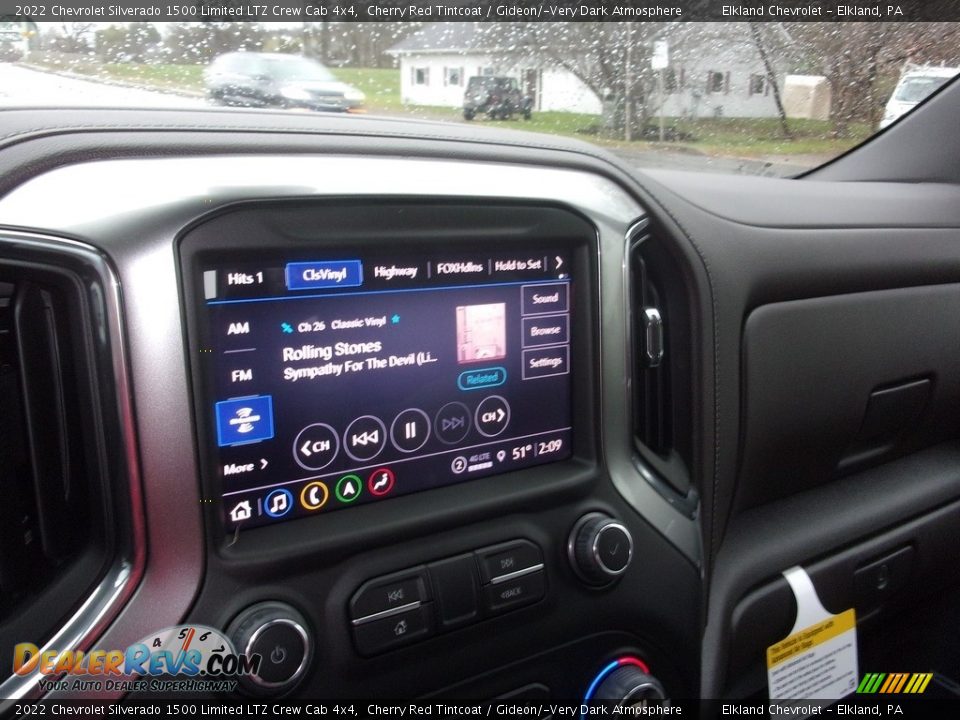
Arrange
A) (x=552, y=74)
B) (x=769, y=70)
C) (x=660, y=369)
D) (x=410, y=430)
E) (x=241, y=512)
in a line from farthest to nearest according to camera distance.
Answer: (x=769, y=70), (x=552, y=74), (x=660, y=369), (x=410, y=430), (x=241, y=512)

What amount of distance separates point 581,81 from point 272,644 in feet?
4.04

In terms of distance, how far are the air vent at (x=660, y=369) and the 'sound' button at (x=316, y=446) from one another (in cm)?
53

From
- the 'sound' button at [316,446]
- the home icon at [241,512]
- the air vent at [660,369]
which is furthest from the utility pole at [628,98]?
the home icon at [241,512]

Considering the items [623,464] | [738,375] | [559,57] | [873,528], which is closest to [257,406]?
[623,464]

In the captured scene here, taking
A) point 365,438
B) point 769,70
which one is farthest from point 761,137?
point 365,438

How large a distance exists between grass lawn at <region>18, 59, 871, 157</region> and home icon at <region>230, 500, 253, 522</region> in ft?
2.00

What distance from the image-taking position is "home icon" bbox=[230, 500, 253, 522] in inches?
41.9

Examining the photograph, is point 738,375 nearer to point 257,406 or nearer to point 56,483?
point 257,406

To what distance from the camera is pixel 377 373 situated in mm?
1154

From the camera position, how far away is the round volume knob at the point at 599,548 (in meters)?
1.30

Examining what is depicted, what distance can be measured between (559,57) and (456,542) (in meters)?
0.99

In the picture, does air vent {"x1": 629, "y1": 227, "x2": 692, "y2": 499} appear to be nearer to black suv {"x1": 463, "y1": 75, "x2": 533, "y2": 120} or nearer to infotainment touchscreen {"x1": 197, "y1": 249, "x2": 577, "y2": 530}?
infotainment touchscreen {"x1": 197, "y1": 249, "x2": 577, "y2": 530}

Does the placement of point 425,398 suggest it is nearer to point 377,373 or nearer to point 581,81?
point 377,373

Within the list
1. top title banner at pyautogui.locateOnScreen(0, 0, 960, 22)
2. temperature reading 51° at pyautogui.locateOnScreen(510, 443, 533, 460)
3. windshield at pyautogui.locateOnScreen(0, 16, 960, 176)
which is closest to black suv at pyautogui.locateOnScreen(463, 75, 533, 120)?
windshield at pyautogui.locateOnScreen(0, 16, 960, 176)
